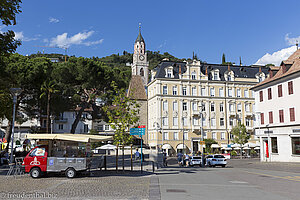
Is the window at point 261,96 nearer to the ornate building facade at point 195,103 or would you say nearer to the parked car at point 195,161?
the parked car at point 195,161

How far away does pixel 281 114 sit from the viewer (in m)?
33.0

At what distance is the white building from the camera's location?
1219 inches

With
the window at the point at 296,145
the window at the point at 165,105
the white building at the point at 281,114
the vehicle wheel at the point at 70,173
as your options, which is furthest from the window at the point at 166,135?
the vehicle wheel at the point at 70,173

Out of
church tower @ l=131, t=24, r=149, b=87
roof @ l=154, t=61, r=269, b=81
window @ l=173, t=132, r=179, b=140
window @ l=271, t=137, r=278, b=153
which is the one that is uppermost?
church tower @ l=131, t=24, r=149, b=87

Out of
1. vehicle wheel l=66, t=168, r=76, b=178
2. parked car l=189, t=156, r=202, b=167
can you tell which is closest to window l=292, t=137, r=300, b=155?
parked car l=189, t=156, r=202, b=167

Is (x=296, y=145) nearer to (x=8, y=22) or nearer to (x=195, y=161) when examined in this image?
(x=195, y=161)

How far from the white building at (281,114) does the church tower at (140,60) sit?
67875 mm

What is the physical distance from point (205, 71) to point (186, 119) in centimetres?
1205

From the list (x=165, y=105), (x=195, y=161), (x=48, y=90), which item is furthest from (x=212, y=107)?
(x=48, y=90)

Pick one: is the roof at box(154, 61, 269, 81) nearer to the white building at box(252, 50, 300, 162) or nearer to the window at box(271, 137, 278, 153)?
the white building at box(252, 50, 300, 162)

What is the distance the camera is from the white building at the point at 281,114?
31.0 meters

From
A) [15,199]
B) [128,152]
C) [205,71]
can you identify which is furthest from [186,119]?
[15,199]

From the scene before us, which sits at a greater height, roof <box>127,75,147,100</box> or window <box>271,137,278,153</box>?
roof <box>127,75,147,100</box>

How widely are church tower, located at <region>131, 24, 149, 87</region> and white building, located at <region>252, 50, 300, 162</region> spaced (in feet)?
223
